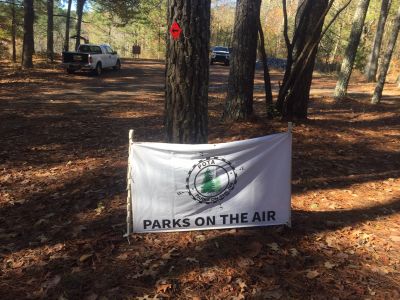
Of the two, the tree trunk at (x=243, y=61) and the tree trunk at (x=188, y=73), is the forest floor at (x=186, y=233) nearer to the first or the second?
the tree trunk at (x=243, y=61)

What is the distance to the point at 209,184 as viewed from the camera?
4.29 meters

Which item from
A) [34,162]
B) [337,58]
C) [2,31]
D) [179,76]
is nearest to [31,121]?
[34,162]

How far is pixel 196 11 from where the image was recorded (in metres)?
4.32

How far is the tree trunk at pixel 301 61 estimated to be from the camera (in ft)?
29.4

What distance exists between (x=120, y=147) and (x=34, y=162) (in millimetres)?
1731

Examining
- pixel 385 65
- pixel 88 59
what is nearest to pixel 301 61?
pixel 385 65

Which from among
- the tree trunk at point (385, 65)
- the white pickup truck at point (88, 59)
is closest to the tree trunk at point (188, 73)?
the tree trunk at point (385, 65)

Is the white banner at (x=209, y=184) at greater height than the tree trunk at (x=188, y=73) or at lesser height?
lesser

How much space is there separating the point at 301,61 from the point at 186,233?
5953 millimetres

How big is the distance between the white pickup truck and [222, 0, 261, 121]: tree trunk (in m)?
13.7

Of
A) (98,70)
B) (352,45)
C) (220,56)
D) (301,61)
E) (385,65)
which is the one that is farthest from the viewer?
(220,56)

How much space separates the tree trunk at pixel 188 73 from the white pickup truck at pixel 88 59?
691 inches

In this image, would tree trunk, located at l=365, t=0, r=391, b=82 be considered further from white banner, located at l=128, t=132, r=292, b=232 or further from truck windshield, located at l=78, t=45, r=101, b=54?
white banner, located at l=128, t=132, r=292, b=232

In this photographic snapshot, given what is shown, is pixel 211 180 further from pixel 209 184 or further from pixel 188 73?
pixel 188 73
